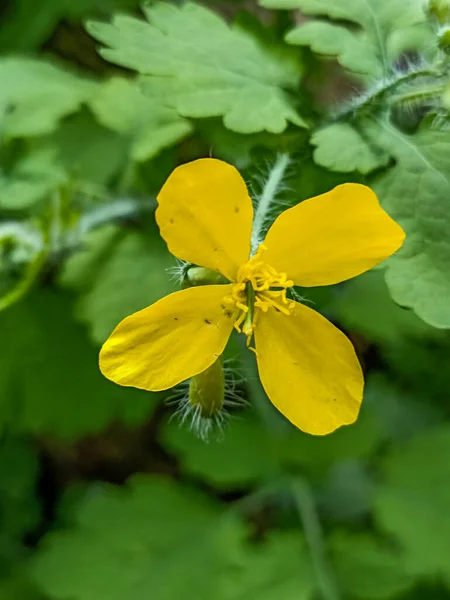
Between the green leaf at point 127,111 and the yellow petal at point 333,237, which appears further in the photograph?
the green leaf at point 127,111

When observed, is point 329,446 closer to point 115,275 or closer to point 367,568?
point 367,568

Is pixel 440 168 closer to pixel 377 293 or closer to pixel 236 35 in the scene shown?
pixel 236 35

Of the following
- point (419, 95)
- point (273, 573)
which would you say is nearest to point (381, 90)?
point (419, 95)

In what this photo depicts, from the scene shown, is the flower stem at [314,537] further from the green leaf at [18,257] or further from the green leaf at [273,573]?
the green leaf at [18,257]

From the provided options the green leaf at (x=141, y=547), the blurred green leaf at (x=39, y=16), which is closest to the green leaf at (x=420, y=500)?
the green leaf at (x=141, y=547)

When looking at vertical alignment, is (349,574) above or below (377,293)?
below

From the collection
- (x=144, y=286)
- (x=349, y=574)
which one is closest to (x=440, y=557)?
(x=349, y=574)

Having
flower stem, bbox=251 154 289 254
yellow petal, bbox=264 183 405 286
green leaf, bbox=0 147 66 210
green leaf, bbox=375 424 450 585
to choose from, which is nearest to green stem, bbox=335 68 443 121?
flower stem, bbox=251 154 289 254
